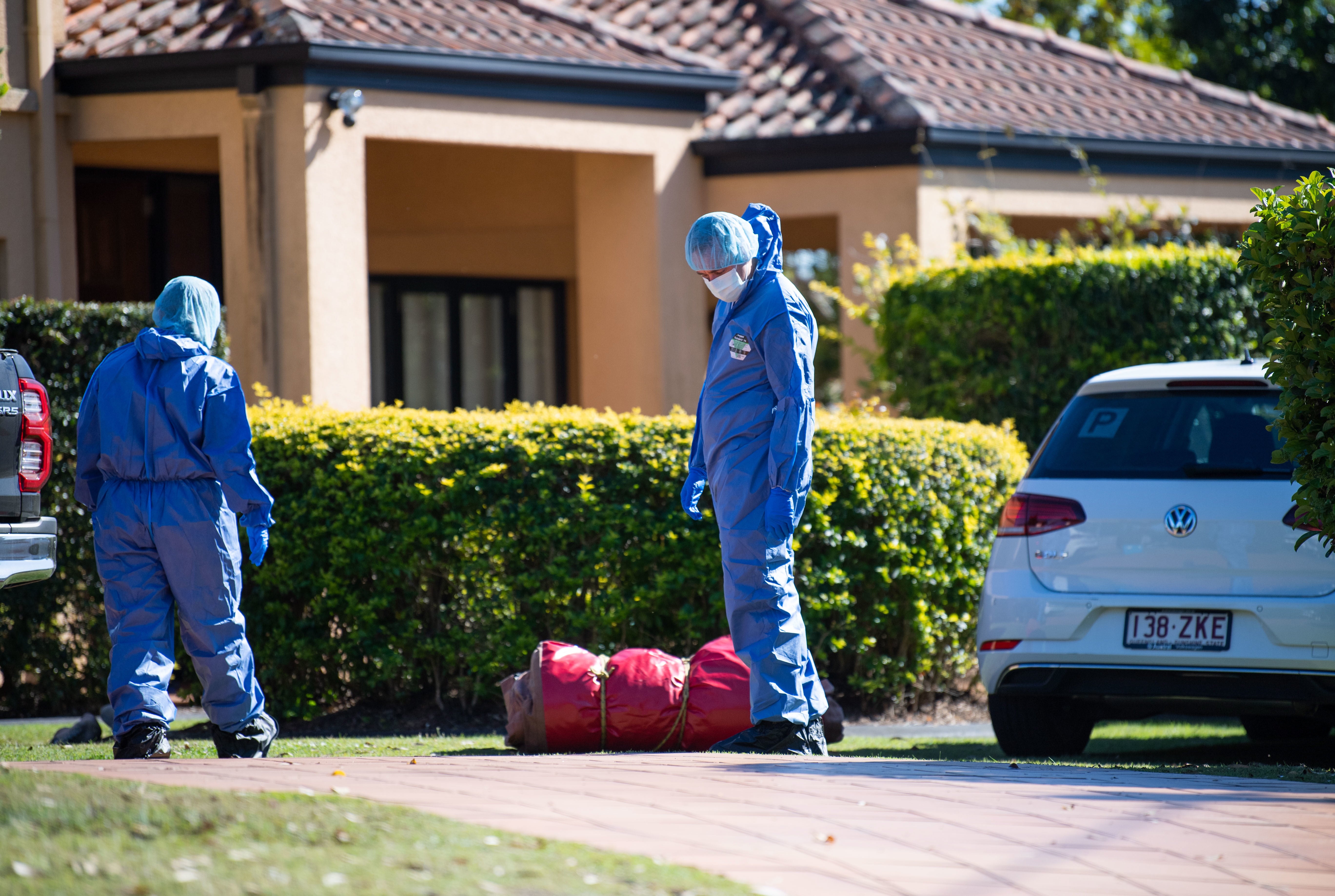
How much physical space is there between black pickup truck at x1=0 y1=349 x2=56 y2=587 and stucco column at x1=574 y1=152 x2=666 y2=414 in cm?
677

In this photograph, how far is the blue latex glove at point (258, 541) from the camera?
648cm

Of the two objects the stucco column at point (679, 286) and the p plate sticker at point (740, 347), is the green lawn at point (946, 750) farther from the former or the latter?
the stucco column at point (679, 286)

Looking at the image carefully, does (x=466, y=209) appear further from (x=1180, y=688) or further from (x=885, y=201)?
(x=1180, y=688)

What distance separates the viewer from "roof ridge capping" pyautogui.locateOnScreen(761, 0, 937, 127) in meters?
12.9

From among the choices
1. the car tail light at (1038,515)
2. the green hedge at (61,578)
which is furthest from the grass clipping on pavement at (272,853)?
the green hedge at (61,578)

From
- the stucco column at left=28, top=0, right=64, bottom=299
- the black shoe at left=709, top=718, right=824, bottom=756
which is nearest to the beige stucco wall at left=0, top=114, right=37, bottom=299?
the stucco column at left=28, top=0, right=64, bottom=299

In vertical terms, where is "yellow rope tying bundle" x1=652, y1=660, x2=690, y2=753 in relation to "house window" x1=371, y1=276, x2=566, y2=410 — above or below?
below

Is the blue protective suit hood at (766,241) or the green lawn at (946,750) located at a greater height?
the blue protective suit hood at (766,241)

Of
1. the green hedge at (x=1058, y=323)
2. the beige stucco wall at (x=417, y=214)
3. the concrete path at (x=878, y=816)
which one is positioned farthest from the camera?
the beige stucco wall at (x=417, y=214)

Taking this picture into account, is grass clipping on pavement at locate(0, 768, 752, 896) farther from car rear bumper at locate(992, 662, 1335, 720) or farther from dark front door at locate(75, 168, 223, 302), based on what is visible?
dark front door at locate(75, 168, 223, 302)

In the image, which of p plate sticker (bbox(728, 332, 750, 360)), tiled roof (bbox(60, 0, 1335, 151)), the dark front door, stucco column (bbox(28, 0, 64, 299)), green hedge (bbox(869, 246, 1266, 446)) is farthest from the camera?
the dark front door

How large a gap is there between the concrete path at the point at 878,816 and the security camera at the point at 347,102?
618 cm

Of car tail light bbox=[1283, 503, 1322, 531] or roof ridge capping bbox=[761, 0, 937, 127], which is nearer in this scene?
car tail light bbox=[1283, 503, 1322, 531]

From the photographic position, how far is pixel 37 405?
659cm
